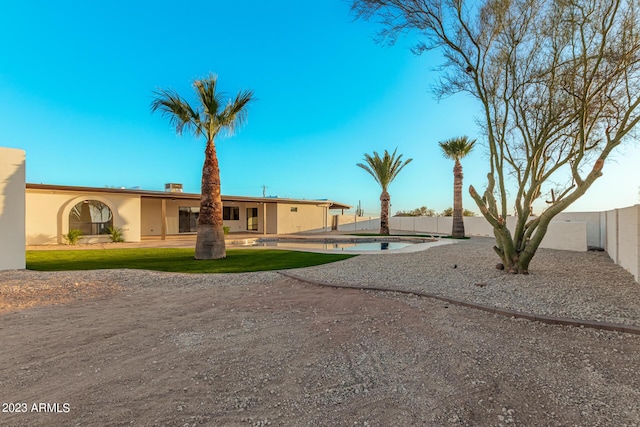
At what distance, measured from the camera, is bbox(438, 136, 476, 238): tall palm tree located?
23.1m

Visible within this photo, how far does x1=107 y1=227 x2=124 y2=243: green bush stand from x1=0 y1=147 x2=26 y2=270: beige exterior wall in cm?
933

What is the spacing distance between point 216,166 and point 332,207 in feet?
75.8

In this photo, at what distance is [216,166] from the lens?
11609mm

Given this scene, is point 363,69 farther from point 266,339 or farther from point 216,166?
point 266,339

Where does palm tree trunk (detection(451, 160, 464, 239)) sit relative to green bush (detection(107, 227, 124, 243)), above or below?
above

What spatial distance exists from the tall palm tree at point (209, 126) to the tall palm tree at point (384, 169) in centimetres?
1538

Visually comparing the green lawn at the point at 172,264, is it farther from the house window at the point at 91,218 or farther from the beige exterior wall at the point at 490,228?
the beige exterior wall at the point at 490,228

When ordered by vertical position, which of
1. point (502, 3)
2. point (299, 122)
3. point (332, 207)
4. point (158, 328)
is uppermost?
point (299, 122)

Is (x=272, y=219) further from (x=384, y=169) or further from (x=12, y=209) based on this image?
(x=12, y=209)

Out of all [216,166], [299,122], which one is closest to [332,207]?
[299,122]

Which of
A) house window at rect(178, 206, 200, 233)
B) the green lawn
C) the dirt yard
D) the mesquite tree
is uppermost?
the mesquite tree

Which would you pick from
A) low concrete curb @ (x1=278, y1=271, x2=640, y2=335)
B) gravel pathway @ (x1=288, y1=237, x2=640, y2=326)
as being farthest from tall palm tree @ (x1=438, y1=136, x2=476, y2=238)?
low concrete curb @ (x1=278, y1=271, x2=640, y2=335)

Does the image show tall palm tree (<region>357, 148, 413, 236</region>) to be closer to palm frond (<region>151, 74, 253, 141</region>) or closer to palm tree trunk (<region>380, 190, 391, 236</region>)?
palm tree trunk (<region>380, 190, 391, 236</region>)

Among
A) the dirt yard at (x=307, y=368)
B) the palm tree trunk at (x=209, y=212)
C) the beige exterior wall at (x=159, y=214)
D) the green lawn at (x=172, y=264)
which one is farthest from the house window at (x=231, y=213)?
the dirt yard at (x=307, y=368)
